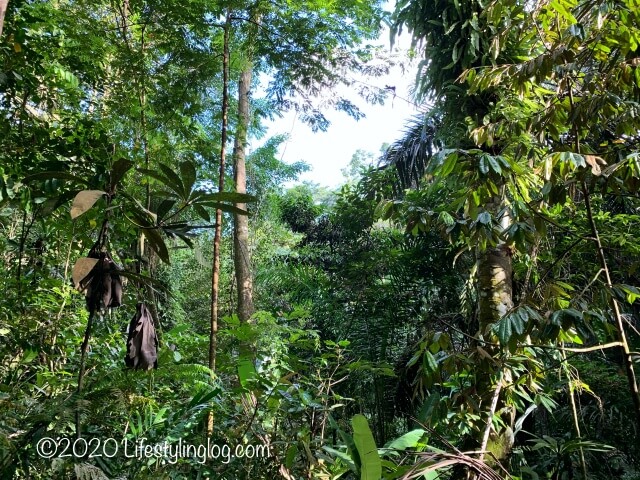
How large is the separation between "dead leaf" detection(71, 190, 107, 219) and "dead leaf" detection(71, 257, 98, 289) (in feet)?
0.56

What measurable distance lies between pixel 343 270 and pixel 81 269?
4.51m

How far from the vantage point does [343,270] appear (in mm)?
5543

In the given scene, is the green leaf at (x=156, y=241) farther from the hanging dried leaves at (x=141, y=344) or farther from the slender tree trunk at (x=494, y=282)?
the slender tree trunk at (x=494, y=282)

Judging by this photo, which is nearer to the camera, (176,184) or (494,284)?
(176,184)

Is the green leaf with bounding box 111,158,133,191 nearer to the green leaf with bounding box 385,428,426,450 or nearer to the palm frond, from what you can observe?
the green leaf with bounding box 385,428,426,450

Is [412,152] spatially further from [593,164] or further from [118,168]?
[118,168]

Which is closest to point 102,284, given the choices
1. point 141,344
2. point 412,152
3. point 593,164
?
point 141,344

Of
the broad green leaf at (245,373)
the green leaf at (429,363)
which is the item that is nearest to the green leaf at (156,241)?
Answer: the green leaf at (429,363)

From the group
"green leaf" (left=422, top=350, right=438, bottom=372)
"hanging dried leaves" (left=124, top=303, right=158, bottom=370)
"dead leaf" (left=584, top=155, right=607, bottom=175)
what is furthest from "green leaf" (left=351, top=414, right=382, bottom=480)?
"dead leaf" (left=584, top=155, right=607, bottom=175)

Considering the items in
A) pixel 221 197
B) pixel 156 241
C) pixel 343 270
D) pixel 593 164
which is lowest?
pixel 343 270

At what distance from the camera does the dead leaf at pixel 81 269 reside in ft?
3.62

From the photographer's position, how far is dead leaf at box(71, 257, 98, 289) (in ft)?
3.62

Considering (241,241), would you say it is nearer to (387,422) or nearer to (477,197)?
(387,422)

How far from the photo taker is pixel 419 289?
205 inches
